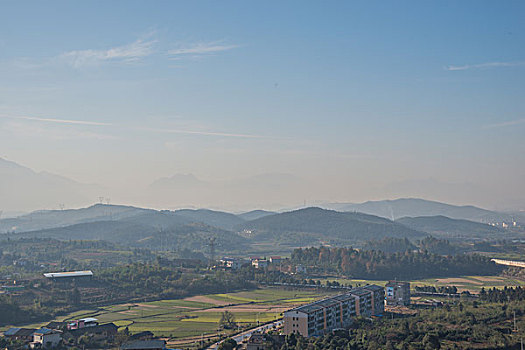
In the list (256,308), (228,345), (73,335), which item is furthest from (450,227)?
(228,345)

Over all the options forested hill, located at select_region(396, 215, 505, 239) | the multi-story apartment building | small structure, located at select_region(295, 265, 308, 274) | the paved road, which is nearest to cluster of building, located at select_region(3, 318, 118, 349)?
the paved road

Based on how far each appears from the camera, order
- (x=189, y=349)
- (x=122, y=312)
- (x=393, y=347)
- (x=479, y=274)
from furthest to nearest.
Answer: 1. (x=479, y=274)
2. (x=122, y=312)
3. (x=189, y=349)
4. (x=393, y=347)

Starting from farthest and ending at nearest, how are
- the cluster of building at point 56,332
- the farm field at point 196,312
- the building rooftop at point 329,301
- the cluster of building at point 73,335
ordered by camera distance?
the farm field at point 196,312 < the building rooftop at point 329,301 < the cluster of building at point 56,332 < the cluster of building at point 73,335

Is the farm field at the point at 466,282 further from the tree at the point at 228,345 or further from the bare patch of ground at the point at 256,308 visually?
the tree at the point at 228,345

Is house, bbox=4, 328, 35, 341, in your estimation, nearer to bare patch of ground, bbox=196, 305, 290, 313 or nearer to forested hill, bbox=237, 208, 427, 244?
bare patch of ground, bbox=196, 305, 290, 313

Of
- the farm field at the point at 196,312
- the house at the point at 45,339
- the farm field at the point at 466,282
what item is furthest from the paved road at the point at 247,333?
the farm field at the point at 466,282

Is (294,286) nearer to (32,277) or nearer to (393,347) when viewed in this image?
(32,277)

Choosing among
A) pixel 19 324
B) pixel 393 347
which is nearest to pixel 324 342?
pixel 393 347

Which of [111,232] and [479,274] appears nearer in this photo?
[479,274]
